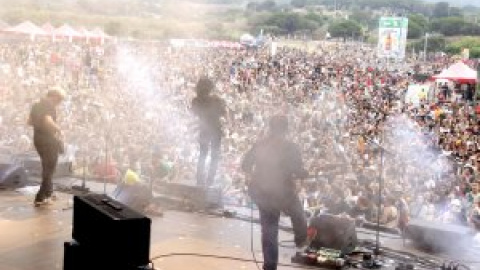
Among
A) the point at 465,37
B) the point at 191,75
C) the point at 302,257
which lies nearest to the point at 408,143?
the point at 191,75

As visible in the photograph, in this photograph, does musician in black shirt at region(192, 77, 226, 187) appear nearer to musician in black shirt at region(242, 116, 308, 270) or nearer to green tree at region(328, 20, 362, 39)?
musician in black shirt at region(242, 116, 308, 270)

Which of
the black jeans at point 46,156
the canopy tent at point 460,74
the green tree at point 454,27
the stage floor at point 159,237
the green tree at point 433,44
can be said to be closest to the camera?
the stage floor at point 159,237

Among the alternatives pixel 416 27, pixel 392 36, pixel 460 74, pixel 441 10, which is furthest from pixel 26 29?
pixel 441 10

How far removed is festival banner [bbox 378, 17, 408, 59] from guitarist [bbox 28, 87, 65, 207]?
3069 cm

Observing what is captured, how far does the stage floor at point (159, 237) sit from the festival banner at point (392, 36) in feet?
100.0

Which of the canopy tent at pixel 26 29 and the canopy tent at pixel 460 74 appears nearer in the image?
the canopy tent at pixel 26 29

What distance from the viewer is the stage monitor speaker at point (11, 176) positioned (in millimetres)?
7676

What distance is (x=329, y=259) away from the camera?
5.20m

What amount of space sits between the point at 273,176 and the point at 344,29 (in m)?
77.4

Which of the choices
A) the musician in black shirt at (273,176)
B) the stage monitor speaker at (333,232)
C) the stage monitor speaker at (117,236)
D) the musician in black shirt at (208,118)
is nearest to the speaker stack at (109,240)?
the stage monitor speaker at (117,236)

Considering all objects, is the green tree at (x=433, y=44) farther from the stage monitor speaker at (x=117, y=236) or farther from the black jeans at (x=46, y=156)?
the stage monitor speaker at (x=117, y=236)

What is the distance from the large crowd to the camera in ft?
30.7

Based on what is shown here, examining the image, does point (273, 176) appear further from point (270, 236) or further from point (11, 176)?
point (11, 176)

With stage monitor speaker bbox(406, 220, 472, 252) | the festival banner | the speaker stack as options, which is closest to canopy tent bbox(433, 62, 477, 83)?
the festival banner
